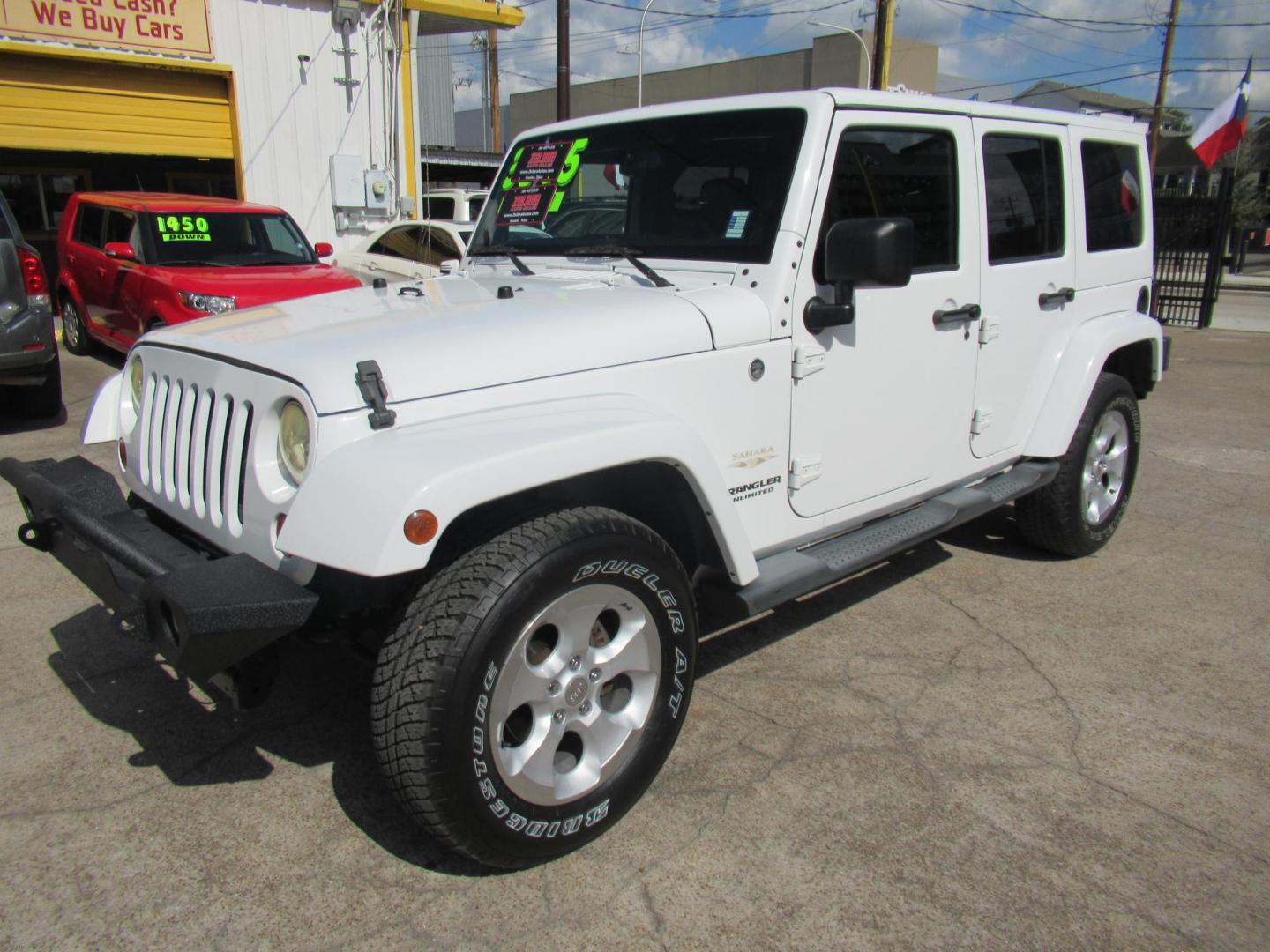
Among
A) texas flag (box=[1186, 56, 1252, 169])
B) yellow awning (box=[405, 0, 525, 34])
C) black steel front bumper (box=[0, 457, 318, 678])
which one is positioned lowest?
black steel front bumper (box=[0, 457, 318, 678])

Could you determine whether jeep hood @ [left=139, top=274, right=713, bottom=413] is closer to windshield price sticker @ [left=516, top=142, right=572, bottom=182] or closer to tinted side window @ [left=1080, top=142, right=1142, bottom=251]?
windshield price sticker @ [left=516, top=142, right=572, bottom=182]

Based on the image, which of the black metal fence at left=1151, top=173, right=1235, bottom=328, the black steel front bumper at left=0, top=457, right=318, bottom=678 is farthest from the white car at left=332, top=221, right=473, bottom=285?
the black metal fence at left=1151, top=173, right=1235, bottom=328

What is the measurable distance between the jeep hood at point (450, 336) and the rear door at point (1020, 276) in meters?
1.61

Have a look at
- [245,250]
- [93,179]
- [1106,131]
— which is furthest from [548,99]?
[1106,131]

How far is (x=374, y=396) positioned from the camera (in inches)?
87.7

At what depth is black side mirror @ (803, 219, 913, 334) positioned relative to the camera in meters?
2.75

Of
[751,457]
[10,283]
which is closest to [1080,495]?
[751,457]

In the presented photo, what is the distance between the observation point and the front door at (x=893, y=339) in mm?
3088

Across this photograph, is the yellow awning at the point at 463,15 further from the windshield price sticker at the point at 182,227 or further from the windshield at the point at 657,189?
the windshield at the point at 657,189

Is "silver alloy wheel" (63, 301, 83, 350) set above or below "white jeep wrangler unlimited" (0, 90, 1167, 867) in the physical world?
below

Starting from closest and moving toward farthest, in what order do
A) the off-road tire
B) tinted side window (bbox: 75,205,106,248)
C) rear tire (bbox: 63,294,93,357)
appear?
the off-road tire < tinted side window (bbox: 75,205,106,248) < rear tire (bbox: 63,294,93,357)

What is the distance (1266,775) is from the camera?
115 inches

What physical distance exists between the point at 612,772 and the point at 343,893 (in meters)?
0.72

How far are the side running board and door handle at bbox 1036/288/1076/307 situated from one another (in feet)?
2.31
